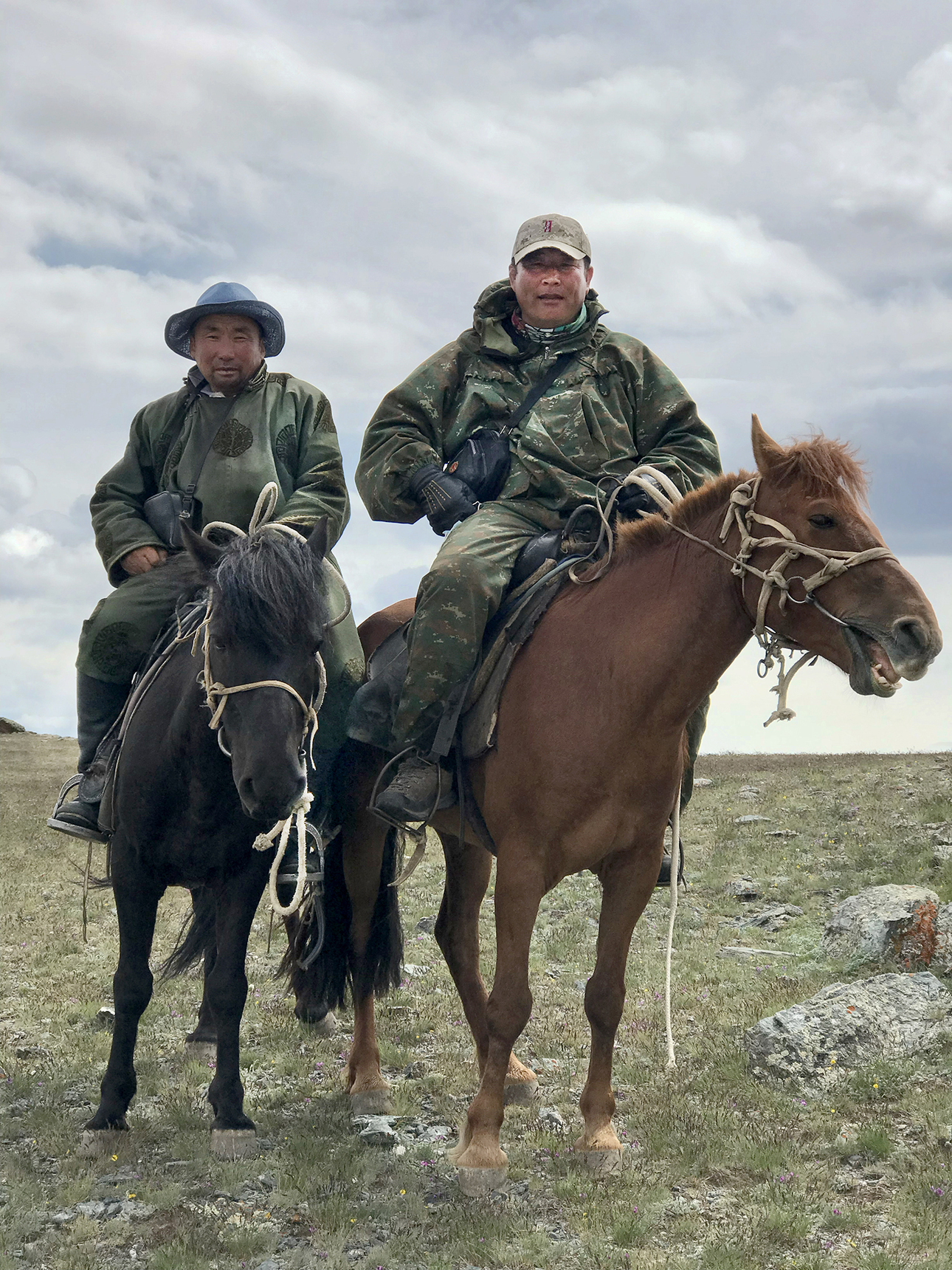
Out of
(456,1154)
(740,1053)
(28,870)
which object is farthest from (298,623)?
(28,870)

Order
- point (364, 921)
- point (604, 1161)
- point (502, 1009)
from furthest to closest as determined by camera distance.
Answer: point (364, 921) < point (604, 1161) < point (502, 1009)

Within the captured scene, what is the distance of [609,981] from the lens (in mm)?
5320

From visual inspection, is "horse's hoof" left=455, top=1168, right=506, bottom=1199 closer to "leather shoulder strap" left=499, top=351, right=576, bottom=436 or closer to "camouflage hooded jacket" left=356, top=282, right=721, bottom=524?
"camouflage hooded jacket" left=356, top=282, right=721, bottom=524

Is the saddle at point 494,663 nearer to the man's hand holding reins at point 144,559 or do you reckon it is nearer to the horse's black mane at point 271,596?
the horse's black mane at point 271,596

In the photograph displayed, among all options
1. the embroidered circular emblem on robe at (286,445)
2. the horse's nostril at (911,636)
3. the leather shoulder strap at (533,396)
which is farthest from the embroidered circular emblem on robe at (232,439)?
the horse's nostril at (911,636)

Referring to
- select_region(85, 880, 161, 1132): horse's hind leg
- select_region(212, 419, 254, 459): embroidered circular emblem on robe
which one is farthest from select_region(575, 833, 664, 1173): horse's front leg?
select_region(212, 419, 254, 459): embroidered circular emblem on robe

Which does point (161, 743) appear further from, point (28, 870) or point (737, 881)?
point (28, 870)

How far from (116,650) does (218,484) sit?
44.1 inches

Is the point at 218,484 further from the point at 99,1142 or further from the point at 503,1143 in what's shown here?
the point at 503,1143

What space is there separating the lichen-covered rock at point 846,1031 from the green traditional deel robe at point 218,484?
3.17m

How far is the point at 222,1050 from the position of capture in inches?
219

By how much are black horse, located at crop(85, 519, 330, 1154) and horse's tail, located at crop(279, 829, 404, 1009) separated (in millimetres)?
976

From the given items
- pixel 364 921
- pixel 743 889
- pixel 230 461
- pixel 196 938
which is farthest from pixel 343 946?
pixel 743 889

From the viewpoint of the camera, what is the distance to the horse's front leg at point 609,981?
17.1 ft
